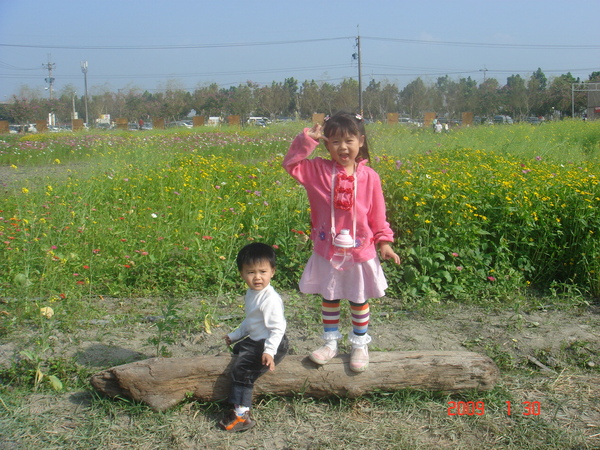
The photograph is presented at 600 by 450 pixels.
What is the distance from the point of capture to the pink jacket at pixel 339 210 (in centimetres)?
253

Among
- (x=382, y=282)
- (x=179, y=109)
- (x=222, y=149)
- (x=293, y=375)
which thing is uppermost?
(x=179, y=109)

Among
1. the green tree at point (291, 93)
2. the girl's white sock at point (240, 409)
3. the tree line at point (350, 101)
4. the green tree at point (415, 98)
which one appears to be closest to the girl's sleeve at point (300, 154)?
the girl's white sock at point (240, 409)

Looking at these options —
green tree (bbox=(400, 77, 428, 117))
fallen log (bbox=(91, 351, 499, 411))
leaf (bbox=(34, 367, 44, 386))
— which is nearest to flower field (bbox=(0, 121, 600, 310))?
leaf (bbox=(34, 367, 44, 386))

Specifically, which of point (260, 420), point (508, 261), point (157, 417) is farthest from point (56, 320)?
point (508, 261)

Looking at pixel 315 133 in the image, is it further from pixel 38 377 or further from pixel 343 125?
pixel 38 377

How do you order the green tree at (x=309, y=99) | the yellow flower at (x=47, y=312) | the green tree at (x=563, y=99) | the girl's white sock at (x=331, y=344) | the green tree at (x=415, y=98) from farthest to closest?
the green tree at (x=415, y=98) → the green tree at (x=563, y=99) → the green tree at (x=309, y=99) → the yellow flower at (x=47, y=312) → the girl's white sock at (x=331, y=344)

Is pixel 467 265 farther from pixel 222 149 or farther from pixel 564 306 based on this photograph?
pixel 222 149

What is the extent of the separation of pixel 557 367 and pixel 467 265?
1147 millimetres

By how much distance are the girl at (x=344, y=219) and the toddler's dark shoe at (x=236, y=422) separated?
15.7 inches

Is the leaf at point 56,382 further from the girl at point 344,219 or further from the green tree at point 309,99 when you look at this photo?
the green tree at point 309,99

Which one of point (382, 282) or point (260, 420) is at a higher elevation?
point (382, 282)

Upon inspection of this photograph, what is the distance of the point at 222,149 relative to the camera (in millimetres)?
11141

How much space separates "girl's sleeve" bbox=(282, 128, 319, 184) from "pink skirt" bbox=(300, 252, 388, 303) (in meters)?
0.40

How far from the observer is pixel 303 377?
101 inches
